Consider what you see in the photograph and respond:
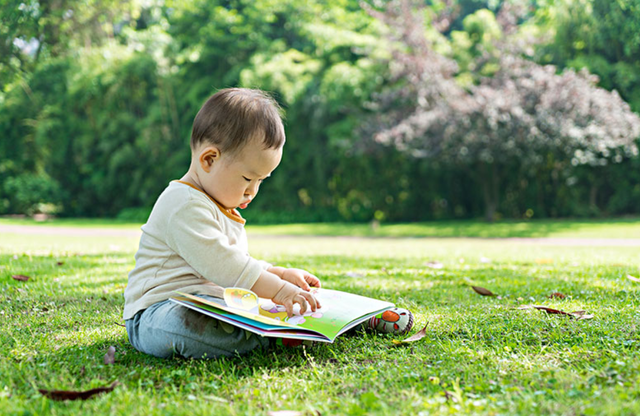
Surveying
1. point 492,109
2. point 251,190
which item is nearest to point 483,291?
point 251,190

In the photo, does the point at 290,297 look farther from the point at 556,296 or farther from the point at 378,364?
the point at 556,296

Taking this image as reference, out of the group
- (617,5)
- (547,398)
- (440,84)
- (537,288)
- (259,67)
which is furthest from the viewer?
(259,67)

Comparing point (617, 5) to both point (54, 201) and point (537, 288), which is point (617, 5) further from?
point (54, 201)

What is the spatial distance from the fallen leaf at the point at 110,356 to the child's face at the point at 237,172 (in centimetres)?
70

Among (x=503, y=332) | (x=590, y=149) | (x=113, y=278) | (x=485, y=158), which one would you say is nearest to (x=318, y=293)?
(x=503, y=332)

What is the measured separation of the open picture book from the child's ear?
530 mm

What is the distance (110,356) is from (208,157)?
839mm

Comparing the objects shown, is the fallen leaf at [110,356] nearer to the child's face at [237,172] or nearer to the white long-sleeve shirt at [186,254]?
the white long-sleeve shirt at [186,254]

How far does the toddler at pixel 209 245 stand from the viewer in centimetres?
196

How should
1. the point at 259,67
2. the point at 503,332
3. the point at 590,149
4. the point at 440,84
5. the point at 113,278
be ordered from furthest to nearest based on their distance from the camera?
the point at 259,67, the point at 440,84, the point at 590,149, the point at 113,278, the point at 503,332

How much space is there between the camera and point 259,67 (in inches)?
579

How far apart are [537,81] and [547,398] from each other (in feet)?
34.2

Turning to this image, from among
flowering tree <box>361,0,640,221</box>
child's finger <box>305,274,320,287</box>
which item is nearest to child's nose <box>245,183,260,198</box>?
child's finger <box>305,274,320,287</box>

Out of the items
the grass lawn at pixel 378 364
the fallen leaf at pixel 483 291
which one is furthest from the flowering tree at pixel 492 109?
the fallen leaf at pixel 483 291
